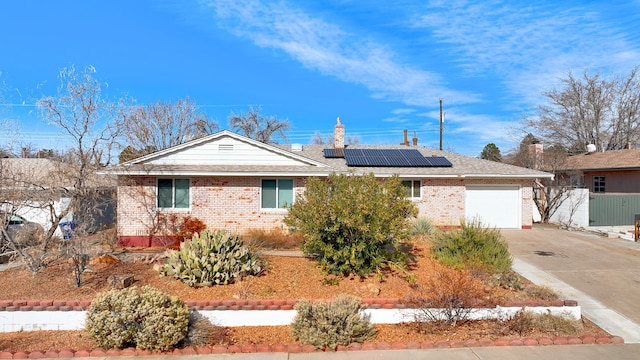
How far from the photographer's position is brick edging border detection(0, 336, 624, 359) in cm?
582

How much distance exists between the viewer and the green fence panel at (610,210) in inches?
706

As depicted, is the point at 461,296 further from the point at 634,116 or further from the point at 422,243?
the point at 634,116

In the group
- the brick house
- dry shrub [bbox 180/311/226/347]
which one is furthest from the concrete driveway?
the brick house

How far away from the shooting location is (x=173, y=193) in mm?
14242

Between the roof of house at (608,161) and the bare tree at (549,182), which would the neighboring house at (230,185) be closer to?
the bare tree at (549,182)

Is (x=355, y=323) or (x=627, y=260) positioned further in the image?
(x=627, y=260)

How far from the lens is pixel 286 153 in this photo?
14.8 m

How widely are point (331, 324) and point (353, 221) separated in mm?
2324

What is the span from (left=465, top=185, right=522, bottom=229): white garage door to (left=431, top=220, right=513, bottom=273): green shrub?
23.4 feet

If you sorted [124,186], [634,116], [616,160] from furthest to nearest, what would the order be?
1. [634,116]
2. [616,160]
3. [124,186]

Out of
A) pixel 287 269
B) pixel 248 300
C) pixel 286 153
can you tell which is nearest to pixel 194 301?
pixel 248 300

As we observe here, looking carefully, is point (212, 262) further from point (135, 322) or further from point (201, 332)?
point (135, 322)

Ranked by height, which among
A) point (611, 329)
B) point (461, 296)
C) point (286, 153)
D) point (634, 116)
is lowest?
point (611, 329)

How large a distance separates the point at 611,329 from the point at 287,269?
6.39 metres
